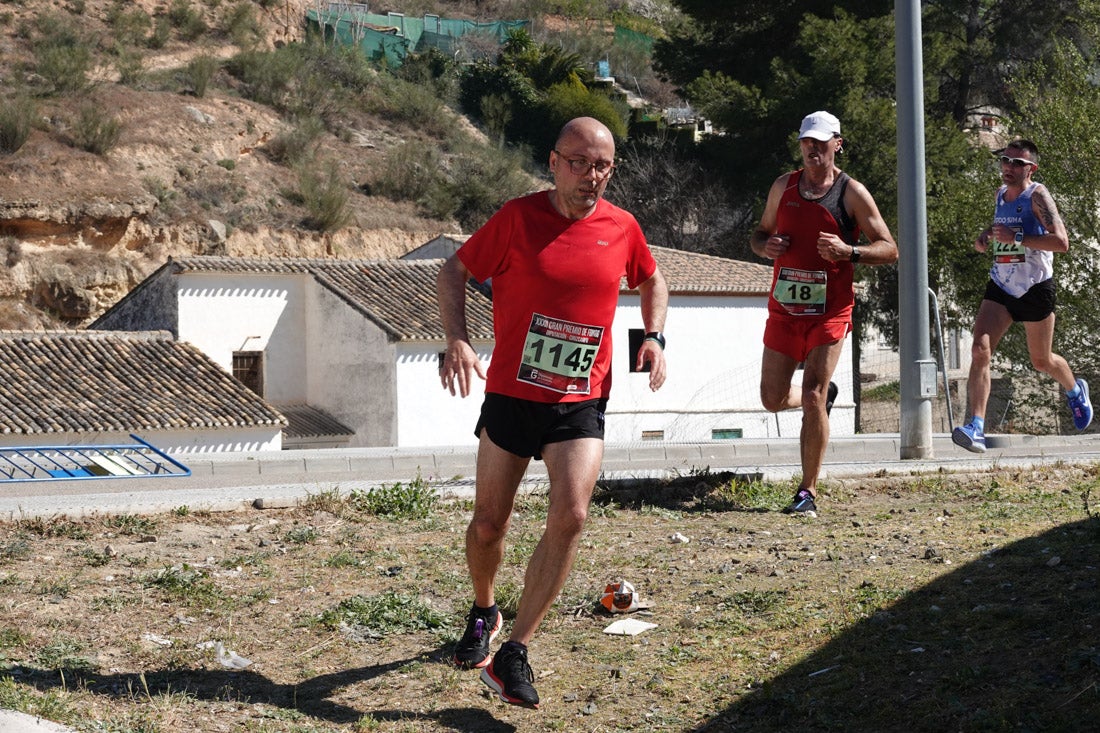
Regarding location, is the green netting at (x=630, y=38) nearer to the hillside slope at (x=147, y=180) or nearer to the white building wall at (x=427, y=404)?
the hillside slope at (x=147, y=180)

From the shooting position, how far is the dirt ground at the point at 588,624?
4.45 meters

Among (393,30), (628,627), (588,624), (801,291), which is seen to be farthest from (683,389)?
(628,627)

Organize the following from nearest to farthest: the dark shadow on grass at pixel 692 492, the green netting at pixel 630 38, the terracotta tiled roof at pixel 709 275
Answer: the dark shadow on grass at pixel 692 492 < the terracotta tiled roof at pixel 709 275 < the green netting at pixel 630 38

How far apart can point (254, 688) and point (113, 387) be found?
31.3 m

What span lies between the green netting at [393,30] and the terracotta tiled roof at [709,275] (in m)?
31.0

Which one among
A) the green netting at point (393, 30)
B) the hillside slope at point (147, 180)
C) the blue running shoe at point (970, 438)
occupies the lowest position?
the blue running shoe at point (970, 438)

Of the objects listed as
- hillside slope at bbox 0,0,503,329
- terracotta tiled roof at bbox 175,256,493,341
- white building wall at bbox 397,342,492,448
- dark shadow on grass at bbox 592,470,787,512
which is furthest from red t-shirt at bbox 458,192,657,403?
hillside slope at bbox 0,0,503,329

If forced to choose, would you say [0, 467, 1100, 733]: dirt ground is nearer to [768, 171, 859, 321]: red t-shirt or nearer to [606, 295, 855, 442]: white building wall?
[768, 171, 859, 321]: red t-shirt

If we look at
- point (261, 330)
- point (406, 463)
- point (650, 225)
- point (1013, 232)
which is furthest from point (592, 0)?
point (1013, 232)

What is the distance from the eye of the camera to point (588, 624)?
5562 millimetres

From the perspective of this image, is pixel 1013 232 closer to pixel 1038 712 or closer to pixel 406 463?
pixel 1038 712

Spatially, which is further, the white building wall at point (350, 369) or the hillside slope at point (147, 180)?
the hillside slope at point (147, 180)

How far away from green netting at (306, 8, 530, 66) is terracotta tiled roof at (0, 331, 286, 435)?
38.6 meters

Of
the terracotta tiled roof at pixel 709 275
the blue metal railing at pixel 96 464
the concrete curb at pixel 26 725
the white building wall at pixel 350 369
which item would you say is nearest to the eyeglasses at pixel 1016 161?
the concrete curb at pixel 26 725
